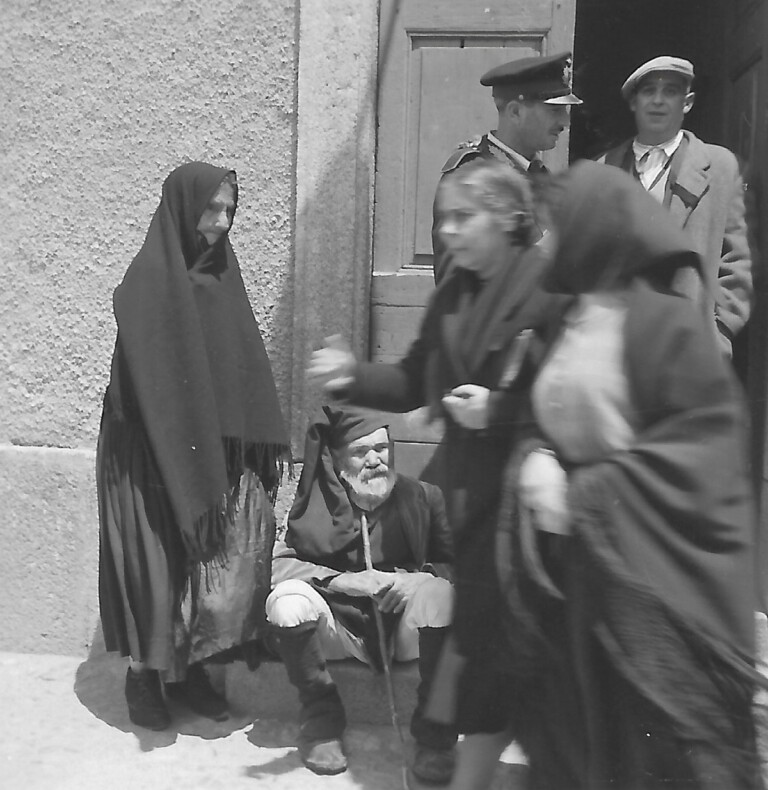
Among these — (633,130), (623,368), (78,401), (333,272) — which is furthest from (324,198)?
(633,130)

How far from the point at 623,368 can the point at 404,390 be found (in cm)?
83

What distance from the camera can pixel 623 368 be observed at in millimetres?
2070

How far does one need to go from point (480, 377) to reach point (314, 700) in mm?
1431

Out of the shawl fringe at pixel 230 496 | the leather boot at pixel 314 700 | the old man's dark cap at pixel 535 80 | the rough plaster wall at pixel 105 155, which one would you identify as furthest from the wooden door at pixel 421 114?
the leather boot at pixel 314 700

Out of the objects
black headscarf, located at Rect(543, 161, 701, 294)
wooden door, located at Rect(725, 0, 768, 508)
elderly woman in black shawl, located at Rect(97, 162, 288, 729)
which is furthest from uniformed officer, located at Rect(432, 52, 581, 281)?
black headscarf, located at Rect(543, 161, 701, 294)

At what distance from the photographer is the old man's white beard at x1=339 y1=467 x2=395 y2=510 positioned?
3.58 m

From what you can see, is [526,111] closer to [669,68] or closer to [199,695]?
[669,68]

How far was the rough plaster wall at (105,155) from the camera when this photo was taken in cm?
427

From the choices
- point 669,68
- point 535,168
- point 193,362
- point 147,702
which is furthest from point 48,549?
point 669,68

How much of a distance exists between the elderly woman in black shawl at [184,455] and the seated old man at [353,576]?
0.19 m

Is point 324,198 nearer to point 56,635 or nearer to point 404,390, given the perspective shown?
point 404,390

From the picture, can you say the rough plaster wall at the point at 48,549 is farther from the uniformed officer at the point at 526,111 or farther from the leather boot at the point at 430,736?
the uniformed officer at the point at 526,111

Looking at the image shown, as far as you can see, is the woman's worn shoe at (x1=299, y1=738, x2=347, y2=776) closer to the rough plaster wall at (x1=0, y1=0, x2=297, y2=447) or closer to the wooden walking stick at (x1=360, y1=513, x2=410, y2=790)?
the wooden walking stick at (x1=360, y1=513, x2=410, y2=790)

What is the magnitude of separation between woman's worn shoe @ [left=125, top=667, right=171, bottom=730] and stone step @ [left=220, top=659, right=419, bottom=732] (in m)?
0.21
